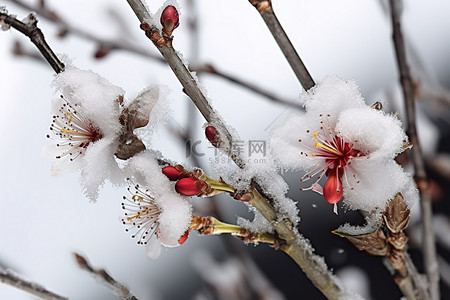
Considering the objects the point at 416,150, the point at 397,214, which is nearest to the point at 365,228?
the point at 397,214

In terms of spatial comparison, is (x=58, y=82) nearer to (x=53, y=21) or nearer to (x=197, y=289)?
(x=53, y=21)

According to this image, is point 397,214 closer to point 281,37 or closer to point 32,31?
point 281,37

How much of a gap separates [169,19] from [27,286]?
30 centimetres

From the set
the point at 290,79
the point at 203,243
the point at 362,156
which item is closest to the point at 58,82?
the point at 362,156

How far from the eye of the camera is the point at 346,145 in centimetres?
46

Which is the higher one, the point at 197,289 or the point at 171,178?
the point at 197,289

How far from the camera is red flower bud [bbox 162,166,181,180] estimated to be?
1.32 ft

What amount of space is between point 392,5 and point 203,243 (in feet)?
2.92

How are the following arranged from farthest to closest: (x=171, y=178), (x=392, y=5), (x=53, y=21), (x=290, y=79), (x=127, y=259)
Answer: (x=127, y=259) → (x=290, y=79) → (x=53, y=21) → (x=392, y=5) → (x=171, y=178)

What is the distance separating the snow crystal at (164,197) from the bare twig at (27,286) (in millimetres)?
134

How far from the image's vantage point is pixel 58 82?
16.9 inches

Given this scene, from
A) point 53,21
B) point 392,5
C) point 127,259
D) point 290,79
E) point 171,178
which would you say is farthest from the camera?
point 127,259

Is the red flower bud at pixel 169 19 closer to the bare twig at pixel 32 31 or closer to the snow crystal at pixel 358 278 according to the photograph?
the bare twig at pixel 32 31

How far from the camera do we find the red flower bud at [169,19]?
1.25 ft
